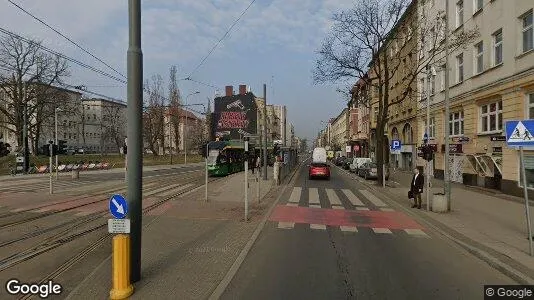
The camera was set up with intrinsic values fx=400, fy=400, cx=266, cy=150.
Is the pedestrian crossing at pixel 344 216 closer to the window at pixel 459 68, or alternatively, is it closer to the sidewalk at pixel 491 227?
the sidewalk at pixel 491 227

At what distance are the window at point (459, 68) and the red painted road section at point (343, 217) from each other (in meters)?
15.3

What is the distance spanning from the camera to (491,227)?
461 inches

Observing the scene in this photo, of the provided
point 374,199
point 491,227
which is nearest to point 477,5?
point 374,199

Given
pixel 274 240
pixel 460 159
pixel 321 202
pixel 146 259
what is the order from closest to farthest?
pixel 146 259
pixel 274 240
pixel 321 202
pixel 460 159

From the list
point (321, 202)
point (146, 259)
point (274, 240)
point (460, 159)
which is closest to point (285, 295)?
point (146, 259)

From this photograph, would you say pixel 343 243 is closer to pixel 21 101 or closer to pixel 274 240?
pixel 274 240

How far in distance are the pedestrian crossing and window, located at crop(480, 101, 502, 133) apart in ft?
26.3

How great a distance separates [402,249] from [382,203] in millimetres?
9082

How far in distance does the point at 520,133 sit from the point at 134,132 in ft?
26.0

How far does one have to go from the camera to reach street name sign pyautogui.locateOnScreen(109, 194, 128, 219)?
5680 millimetres

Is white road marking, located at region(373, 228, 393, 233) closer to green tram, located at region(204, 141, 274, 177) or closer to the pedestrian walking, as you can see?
the pedestrian walking

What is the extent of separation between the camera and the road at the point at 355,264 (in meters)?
6.05

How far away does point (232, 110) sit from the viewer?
54000mm

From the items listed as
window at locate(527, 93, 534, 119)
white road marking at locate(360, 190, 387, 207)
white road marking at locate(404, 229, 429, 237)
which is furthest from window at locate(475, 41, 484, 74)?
white road marking at locate(404, 229, 429, 237)
